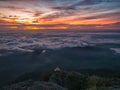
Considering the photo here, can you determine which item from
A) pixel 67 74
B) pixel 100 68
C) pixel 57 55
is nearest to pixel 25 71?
pixel 100 68

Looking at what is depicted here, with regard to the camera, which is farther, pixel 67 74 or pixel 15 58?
pixel 15 58

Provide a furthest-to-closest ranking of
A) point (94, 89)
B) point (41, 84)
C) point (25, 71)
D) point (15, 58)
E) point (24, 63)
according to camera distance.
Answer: point (15, 58) < point (24, 63) < point (25, 71) < point (94, 89) < point (41, 84)

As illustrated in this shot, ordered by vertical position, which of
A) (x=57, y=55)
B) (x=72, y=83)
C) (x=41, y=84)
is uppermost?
(x=41, y=84)

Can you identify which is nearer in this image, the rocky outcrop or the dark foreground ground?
the rocky outcrop

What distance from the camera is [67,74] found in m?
15.3

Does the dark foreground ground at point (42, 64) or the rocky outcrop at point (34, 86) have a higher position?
the rocky outcrop at point (34, 86)

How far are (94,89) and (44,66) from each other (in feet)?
88.0

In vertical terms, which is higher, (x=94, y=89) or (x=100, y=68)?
(x=94, y=89)

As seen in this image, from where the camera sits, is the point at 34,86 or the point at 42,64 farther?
the point at 42,64

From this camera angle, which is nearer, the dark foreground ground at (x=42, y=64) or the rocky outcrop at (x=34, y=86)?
the rocky outcrop at (x=34, y=86)

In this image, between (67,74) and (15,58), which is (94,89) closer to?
(67,74)

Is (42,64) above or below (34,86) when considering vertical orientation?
below

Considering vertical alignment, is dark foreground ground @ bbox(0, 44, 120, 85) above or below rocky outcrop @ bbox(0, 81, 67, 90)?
below

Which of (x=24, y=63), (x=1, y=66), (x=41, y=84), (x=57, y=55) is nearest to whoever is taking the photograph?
(x=41, y=84)
